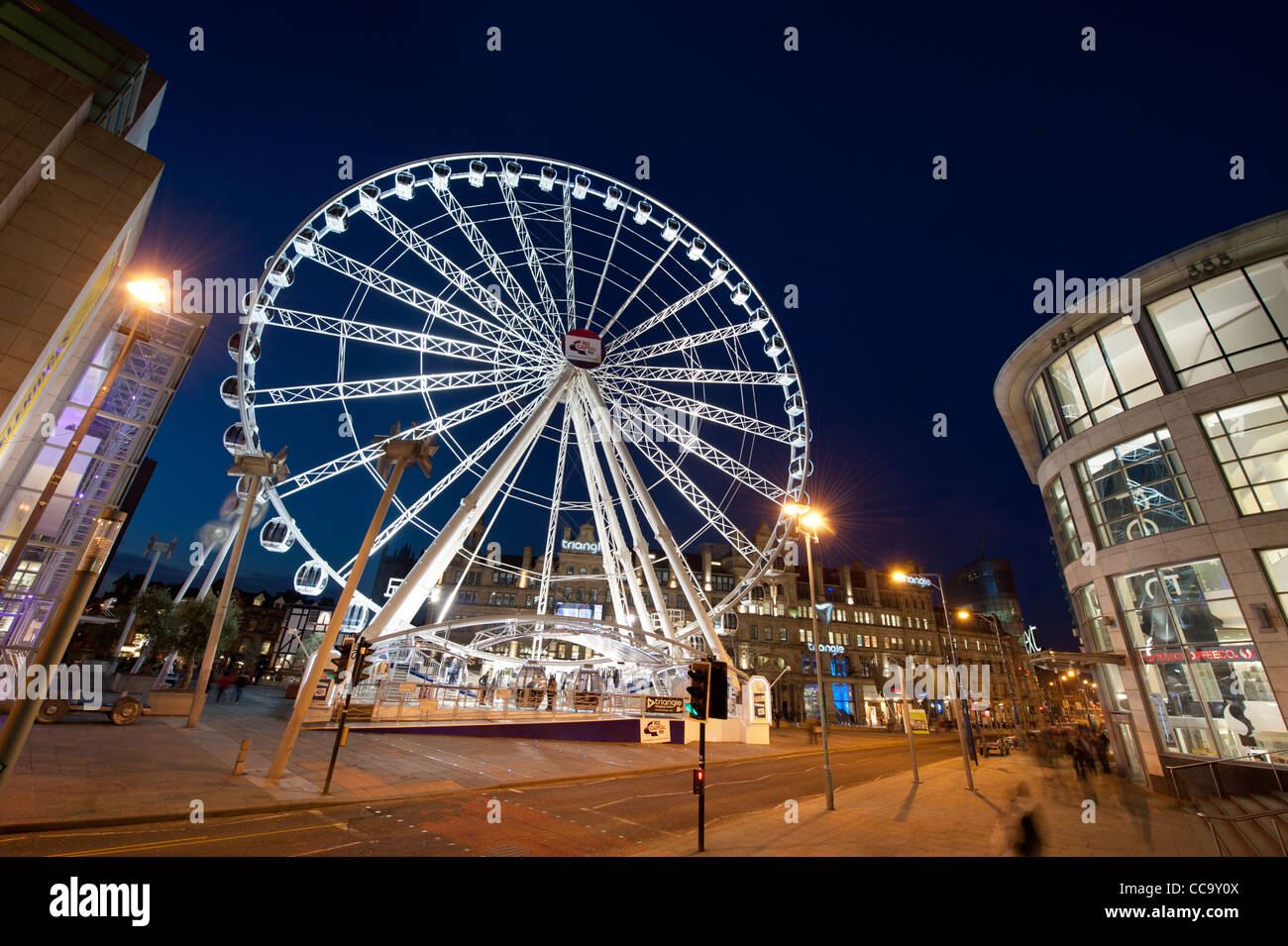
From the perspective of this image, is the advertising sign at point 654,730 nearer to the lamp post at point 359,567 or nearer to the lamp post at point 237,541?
the lamp post at point 359,567

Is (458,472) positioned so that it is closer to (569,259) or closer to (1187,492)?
(569,259)

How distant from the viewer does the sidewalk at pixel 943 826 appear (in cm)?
1043

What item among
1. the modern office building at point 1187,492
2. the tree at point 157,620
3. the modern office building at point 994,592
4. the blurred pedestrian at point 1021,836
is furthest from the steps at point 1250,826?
the modern office building at point 994,592

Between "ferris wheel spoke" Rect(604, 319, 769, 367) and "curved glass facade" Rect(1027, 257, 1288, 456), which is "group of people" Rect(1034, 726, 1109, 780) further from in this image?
"ferris wheel spoke" Rect(604, 319, 769, 367)

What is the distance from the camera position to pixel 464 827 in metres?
10.8

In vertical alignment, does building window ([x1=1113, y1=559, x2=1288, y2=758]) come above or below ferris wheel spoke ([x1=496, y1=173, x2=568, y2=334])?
below

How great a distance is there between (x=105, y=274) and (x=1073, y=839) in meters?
27.1

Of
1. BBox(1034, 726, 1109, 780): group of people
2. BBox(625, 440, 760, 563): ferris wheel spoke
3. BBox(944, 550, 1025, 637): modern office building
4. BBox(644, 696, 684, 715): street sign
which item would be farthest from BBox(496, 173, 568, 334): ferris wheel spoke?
BBox(944, 550, 1025, 637): modern office building

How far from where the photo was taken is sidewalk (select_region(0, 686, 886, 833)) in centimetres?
1001

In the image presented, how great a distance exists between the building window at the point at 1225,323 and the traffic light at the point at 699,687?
2105 centimetres

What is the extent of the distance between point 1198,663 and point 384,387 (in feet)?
112

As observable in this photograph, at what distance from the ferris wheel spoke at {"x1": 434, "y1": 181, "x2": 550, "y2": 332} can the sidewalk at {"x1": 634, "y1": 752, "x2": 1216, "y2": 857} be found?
24.8 m
